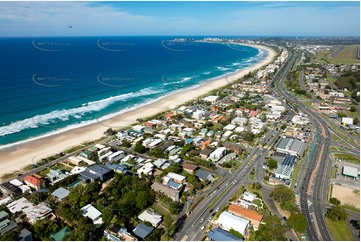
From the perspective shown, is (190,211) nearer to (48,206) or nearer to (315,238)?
(315,238)

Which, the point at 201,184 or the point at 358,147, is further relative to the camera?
the point at 358,147

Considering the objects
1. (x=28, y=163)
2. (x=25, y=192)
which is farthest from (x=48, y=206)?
(x=28, y=163)

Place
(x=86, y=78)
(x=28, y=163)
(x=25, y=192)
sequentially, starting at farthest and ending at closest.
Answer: (x=86, y=78) < (x=28, y=163) < (x=25, y=192)

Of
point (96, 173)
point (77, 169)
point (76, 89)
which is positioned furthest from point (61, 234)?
point (76, 89)

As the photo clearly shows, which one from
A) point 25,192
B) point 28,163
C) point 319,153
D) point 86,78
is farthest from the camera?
point 86,78

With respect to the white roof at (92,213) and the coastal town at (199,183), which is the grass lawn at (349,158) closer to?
the coastal town at (199,183)

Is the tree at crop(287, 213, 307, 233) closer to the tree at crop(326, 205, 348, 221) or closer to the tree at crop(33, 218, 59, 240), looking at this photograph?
the tree at crop(326, 205, 348, 221)
